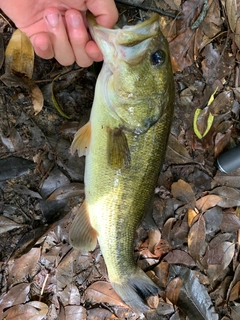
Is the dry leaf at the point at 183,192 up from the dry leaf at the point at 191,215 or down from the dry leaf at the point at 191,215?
up

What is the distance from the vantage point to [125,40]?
6.25ft

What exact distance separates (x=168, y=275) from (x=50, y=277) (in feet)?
3.46

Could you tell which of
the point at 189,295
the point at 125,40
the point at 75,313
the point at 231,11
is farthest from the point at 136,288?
the point at 231,11

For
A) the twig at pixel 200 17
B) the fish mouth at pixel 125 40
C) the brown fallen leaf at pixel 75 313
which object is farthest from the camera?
the twig at pixel 200 17

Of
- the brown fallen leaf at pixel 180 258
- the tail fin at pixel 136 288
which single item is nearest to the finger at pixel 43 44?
the tail fin at pixel 136 288

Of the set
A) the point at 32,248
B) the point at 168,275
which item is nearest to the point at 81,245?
the point at 32,248

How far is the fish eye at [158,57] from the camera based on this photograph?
1978mm

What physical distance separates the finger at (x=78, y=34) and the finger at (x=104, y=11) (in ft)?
0.30

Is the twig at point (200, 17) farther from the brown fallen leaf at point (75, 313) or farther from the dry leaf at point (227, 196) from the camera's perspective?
the brown fallen leaf at point (75, 313)

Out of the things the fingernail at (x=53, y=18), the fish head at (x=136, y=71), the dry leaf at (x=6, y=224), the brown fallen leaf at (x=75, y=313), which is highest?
the fingernail at (x=53, y=18)

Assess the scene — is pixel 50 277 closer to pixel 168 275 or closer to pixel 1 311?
pixel 1 311

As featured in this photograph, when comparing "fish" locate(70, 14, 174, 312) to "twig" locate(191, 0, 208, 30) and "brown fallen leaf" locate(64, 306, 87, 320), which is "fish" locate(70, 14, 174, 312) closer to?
"brown fallen leaf" locate(64, 306, 87, 320)

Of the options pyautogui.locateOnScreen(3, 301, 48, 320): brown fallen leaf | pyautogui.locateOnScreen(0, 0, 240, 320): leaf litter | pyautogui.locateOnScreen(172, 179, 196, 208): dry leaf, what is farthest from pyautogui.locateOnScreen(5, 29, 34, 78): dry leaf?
pyautogui.locateOnScreen(3, 301, 48, 320): brown fallen leaf

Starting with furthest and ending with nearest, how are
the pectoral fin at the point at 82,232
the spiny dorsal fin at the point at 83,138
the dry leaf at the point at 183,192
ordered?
the dry leaf at the point at 183,192
the pectoral fin at the point at 82,232
the spiny dorsal fin at the point at 83,138
